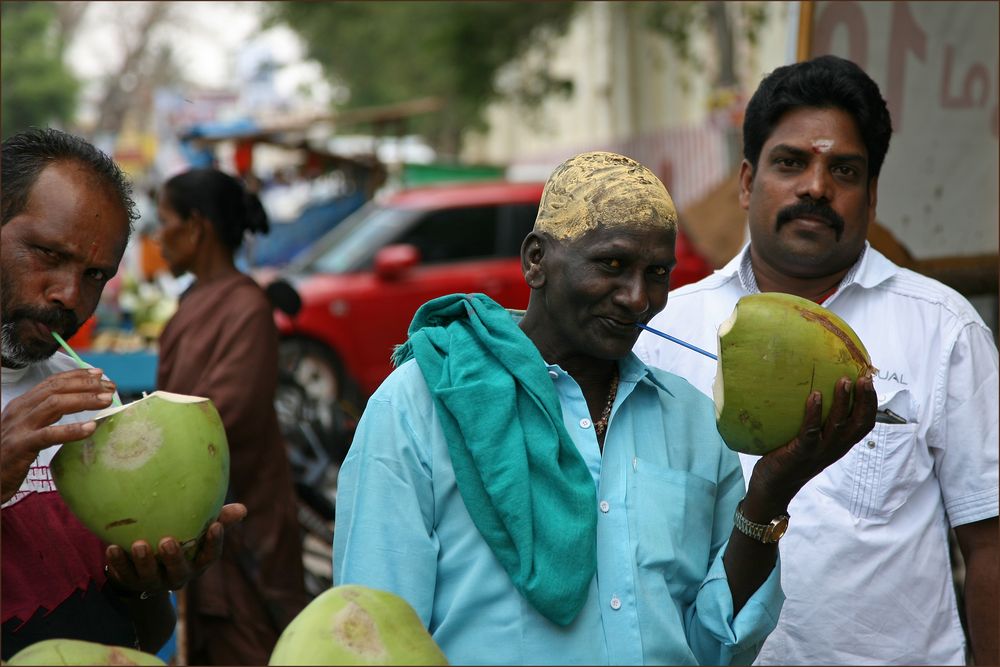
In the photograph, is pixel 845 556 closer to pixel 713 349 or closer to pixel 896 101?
pixel 713 349

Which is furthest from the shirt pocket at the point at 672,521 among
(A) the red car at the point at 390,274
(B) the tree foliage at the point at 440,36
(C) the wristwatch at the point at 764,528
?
(B) the tree foliage at the point at 440,36

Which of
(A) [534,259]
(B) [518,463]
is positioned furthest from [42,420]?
(A) [534,259]

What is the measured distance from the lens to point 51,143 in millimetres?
2320

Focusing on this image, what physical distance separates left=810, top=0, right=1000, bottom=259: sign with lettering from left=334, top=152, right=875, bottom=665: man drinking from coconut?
2.56 meters

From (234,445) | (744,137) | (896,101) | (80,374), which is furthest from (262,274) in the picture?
(80,374)

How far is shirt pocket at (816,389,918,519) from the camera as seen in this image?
265cm

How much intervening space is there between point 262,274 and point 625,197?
29.7 feet

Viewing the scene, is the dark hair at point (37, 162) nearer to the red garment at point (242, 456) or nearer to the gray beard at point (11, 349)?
the gray beard at point (11, 349)

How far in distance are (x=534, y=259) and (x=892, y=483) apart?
3.39 ft

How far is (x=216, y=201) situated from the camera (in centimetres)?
465

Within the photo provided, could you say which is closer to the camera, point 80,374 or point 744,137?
point 80,374

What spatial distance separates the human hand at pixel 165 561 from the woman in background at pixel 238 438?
2157mm

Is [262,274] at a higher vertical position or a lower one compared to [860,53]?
lower

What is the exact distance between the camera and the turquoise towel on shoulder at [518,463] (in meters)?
1.89
